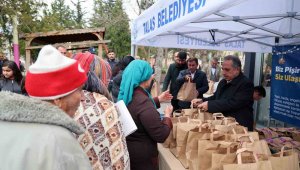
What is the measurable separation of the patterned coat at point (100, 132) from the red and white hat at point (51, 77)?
0.61m

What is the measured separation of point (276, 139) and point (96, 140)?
6.24 feet

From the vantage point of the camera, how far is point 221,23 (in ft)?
13.4

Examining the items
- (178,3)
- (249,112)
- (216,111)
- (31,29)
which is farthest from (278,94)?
(31,29)

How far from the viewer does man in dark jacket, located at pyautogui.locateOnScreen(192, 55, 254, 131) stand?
326 cm

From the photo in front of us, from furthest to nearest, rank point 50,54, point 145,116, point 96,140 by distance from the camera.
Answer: point 145,116 < point 96,140 < point 50,54

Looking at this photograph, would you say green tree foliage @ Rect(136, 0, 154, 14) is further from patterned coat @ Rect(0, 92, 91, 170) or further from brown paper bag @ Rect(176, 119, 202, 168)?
patterned coat @ Rect(0, 92, 91, 170)

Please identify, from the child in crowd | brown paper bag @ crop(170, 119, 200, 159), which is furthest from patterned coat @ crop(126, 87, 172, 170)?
the child in crowd

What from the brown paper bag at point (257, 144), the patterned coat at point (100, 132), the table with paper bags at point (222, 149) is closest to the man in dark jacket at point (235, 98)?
the table with paper bags at point (222, 149)

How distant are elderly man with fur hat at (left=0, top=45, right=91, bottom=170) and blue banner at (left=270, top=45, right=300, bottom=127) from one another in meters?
3.81

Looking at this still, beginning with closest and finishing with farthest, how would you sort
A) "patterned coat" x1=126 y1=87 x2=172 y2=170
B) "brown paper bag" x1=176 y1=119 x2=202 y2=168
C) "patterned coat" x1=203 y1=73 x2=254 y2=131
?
"patterned coat" x1=126 y1=87 x2=172 y2=170 → "brown paper bag" x1=176 y1=119 x2=202 y2=168 → "patterned coat" x1=203 y1=73 x2=254 y2=131

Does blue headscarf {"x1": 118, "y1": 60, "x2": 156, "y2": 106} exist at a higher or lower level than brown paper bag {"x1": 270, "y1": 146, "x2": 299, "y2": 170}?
higher

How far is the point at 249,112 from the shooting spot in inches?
133

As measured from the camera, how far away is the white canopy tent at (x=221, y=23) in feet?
7.39

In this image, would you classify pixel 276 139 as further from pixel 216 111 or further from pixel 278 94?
pixel 278 94
